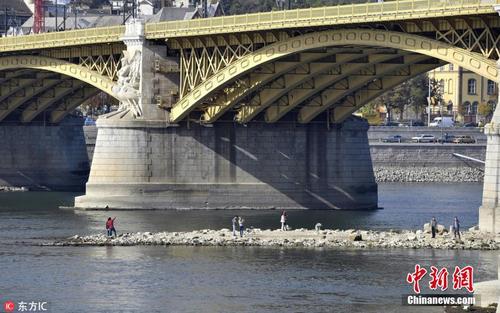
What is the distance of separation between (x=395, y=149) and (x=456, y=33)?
7989cm

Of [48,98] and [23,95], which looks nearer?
[23,95]

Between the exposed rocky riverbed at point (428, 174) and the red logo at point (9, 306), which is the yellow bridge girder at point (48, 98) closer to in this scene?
the exposed rocky riverbed at point (428, 174)

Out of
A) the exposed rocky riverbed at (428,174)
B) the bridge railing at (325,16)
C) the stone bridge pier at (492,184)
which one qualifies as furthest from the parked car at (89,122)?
the stone bridge pier at (492,184)

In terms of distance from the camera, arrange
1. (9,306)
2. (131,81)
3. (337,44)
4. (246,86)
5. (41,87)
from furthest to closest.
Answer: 1. (41,87)
2. (131,81)
3. (246,86)
4. (337,44)
5. (9,306)

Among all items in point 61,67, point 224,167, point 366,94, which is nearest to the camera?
point 366,94

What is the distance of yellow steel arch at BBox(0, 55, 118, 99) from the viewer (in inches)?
4934

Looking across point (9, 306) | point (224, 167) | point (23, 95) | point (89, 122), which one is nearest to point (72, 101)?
point (23, 95)

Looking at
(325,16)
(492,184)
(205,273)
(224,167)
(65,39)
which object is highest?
(65,39)

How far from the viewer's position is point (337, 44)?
100062 mm

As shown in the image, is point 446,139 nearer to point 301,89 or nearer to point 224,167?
point 224,167

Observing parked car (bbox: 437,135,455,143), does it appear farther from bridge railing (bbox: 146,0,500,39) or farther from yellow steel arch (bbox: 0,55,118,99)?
bridge railing (bbox: 146,0,500,39)

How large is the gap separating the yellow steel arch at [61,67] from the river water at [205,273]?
1831 cm

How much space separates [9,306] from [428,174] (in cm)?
10615

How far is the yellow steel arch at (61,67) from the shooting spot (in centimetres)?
12531
